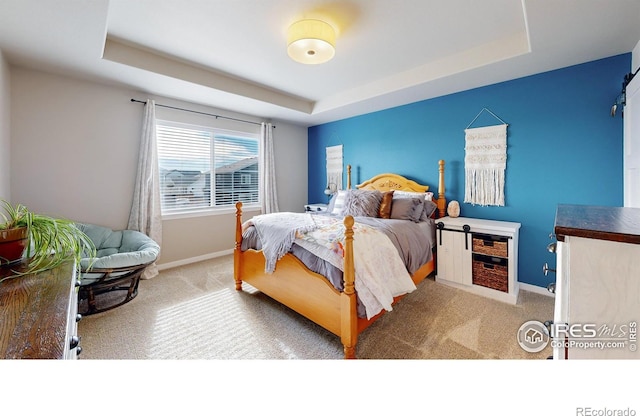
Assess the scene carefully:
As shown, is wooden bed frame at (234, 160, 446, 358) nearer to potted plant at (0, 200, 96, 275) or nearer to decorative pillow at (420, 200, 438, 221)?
decorative pillow at (420, 200, 438, 221)

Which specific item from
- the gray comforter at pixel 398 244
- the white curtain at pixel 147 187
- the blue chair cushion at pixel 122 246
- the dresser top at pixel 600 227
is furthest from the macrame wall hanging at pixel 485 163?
the white curtain at pixel 147 187

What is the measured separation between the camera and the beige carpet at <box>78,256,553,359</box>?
1.72 meters

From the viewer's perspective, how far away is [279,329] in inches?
79.0

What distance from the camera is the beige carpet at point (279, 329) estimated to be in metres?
1.72

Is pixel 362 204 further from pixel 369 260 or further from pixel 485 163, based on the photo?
pixel 485 163

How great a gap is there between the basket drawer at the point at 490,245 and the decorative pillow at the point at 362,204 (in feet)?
3.54

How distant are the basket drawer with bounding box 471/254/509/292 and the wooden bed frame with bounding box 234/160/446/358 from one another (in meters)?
0.45

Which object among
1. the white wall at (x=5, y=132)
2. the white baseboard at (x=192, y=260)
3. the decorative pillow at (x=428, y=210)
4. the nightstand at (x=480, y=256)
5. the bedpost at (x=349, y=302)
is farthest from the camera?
the white baseboard at (x=192, y=260)

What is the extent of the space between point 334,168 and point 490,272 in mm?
2899

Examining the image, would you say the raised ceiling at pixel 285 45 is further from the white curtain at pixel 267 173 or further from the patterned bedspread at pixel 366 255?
the patterned bedspread at pixel 366 255

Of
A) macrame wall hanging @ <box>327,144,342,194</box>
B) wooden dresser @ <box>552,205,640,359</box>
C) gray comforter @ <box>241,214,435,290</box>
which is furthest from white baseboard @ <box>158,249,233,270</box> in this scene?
wooden dresser @ <box>552,205,640,359</box>

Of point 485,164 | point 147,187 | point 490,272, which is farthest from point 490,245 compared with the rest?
point 147,187
